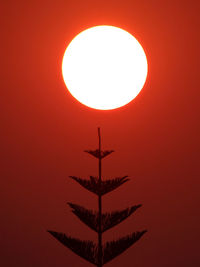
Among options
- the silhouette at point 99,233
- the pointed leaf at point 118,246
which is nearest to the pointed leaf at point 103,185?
the silhouette at point 99,233

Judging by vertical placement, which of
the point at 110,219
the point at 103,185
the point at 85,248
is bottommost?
the point at 85,248

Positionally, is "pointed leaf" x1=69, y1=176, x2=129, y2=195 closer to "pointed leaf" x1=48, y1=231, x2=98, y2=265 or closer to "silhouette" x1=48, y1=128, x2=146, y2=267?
"silhouette" x1=48, y1=128, x2=146, y2=267

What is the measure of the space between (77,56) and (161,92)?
785 millimetres

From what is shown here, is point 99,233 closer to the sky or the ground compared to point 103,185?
closer to the ground

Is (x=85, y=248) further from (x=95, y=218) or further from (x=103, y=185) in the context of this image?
(x=103, y=185)

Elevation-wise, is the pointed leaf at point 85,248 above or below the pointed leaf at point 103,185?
below

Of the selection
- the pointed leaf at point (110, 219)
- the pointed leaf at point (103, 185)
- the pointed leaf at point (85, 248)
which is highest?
the pointed leaf at point (103, 185)

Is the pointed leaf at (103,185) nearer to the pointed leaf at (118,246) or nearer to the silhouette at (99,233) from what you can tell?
the silhouette at (99,233)

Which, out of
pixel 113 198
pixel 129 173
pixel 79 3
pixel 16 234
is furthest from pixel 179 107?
pixel 16 234

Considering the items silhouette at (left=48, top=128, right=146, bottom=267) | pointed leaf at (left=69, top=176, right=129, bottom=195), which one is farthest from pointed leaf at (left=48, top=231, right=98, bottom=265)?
pointed leaf at (left=69, top=176, right=129, bottom=195)

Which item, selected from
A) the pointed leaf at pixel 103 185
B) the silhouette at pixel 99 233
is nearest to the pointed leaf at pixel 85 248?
the silhouette at pixel 99 233

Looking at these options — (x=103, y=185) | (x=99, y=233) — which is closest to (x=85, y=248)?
(x=99, y=233)

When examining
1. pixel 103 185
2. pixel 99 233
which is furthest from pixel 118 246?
pixel 103 185

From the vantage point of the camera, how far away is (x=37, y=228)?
7.18 feet
